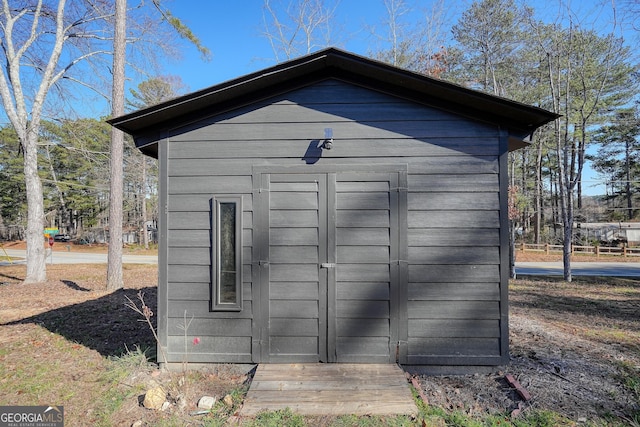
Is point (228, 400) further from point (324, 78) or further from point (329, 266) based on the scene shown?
point (324, 78)

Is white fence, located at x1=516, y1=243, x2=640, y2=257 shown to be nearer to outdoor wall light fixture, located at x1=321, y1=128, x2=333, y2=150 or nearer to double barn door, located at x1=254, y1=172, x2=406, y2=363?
double barn door, located at x1=254, y1=172, x2=406, y2=363

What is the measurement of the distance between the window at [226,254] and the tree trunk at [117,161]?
243 inches

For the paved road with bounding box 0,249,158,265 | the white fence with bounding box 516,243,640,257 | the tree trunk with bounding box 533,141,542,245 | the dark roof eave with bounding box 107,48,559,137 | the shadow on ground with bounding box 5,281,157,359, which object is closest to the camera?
the dark roof eave with bounding box 107,48,559,137

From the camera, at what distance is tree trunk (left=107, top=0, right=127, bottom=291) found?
8211 mm

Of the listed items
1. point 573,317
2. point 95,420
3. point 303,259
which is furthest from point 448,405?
point 573,317

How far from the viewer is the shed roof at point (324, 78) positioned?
3354mm

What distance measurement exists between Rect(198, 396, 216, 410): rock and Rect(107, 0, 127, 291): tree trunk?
688cm

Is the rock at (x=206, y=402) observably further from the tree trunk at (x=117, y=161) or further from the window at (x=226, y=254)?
the tree trunk at (x=117, y=161)

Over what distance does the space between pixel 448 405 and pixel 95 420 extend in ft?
10.3

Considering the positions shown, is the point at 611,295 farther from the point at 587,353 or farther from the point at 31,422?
Answer: the point at 31,422

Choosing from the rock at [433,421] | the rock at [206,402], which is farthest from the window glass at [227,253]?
the rock at [433,421]

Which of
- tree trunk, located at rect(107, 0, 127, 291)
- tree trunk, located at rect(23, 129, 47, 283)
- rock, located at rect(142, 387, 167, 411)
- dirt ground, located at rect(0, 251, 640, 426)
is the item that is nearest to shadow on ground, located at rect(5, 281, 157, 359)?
dirt ground, located at rect(0, 251, 640, 426)

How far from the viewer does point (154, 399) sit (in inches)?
114

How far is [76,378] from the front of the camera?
345cm
